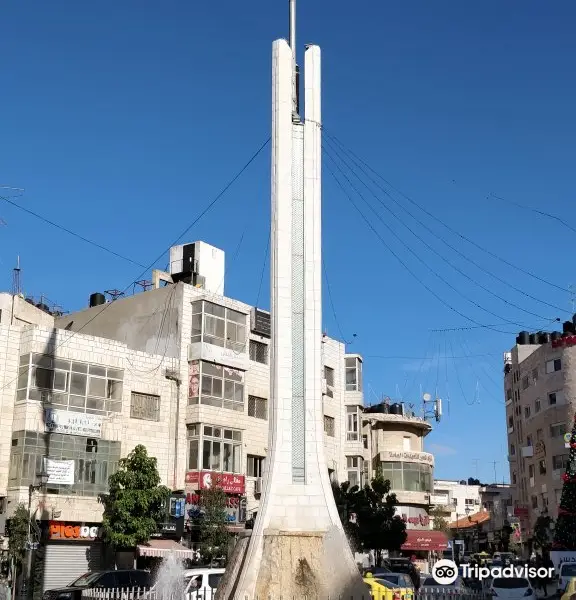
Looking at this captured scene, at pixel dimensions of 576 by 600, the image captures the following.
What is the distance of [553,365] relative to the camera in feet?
242

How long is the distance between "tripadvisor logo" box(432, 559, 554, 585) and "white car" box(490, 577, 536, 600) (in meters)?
1.12

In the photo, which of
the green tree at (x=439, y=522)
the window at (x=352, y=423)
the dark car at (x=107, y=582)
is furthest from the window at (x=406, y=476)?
the dark car at (x=107, y=582)

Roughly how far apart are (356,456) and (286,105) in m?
37.9

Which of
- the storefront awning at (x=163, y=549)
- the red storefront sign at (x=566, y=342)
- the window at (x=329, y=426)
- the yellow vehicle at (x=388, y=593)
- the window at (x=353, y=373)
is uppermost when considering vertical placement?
the red storefront sign at (x=566, y=342)

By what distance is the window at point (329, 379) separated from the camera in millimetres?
51938

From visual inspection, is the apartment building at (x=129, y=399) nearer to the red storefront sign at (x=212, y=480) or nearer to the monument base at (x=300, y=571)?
the red storefront sign at (x=212, y=480)

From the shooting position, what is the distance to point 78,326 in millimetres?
45969

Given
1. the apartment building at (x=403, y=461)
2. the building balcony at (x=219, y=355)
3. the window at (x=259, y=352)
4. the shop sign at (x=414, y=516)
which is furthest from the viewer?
the apartment building at (x=403, y=461)

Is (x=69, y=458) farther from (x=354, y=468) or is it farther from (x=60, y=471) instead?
(x=354, y=468)

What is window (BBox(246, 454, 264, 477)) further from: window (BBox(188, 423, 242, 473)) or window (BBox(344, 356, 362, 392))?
window (BBox(344, 356, 362, 392))

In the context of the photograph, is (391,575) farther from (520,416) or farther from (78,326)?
(520,416)

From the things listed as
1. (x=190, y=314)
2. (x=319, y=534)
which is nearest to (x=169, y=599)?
(x=319, y=534)

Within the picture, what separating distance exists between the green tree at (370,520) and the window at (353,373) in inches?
395

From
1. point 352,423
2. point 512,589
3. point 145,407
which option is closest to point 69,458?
point 145,407
